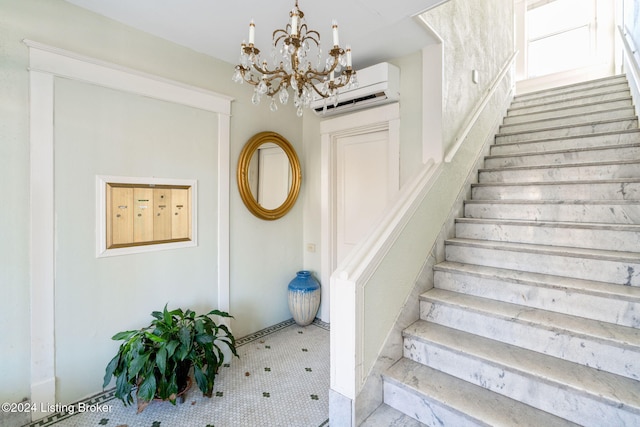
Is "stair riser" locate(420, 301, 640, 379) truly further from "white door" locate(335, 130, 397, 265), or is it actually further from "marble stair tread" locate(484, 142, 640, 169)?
"marble stair tread" locate(484, 142, 640, 169)

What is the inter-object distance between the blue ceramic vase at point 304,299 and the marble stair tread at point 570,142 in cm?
246

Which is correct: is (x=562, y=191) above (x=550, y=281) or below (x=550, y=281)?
above

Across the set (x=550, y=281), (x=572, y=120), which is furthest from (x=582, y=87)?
(x=550, y=281)

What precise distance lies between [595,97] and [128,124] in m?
4.88

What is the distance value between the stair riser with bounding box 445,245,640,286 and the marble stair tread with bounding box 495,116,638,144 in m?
1.67

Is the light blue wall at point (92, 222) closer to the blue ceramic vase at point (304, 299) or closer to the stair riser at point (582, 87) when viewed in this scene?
the blue ceramic vase at point (304, 299)

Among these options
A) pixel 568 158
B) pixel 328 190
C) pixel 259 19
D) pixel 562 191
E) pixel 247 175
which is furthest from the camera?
pixel 328 190

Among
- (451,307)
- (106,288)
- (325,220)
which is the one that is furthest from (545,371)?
(106,288)

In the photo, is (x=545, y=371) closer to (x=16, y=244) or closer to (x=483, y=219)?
(x=483, y=219)

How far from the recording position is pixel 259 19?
6.68 ft

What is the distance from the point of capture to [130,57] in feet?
6.85

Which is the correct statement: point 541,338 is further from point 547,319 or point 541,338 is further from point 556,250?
point 556,250

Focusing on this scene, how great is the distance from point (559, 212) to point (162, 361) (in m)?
2.88

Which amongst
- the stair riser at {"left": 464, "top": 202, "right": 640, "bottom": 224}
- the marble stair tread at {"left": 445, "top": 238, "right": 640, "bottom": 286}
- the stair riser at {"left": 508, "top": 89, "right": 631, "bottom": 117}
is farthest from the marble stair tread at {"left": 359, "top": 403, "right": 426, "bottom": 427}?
the stair riser at {"left": 508, "top": 89, "right": 631, "bottom": 117}
